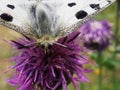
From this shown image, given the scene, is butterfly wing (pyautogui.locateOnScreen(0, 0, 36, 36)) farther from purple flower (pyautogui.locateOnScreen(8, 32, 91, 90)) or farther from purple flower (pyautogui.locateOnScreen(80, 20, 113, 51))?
purple flower (pyautogui.locateOnScreen(80, 20, 113, 51))

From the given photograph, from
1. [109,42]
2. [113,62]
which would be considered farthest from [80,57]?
[109,42]

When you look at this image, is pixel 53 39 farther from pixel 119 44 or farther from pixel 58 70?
pixel 119 44

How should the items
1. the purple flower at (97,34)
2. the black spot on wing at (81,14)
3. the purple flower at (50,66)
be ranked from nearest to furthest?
1. the black spot on wing at (81,14)
2. the purple flower at (50,66)
3. the purple flower at (97,34)

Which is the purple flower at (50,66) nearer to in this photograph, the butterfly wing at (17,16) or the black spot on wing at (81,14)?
the butterfly wing at (17,16)

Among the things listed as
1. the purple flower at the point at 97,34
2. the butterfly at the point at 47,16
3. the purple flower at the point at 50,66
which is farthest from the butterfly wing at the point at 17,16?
the purple flower at the point at 97,34

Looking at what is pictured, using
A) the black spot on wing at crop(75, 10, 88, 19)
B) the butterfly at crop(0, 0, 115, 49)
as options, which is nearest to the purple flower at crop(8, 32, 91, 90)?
the butterfly at crop(0, 0, 115, 49)

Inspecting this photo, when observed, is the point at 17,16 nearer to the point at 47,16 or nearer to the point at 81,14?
the point at 47,16
